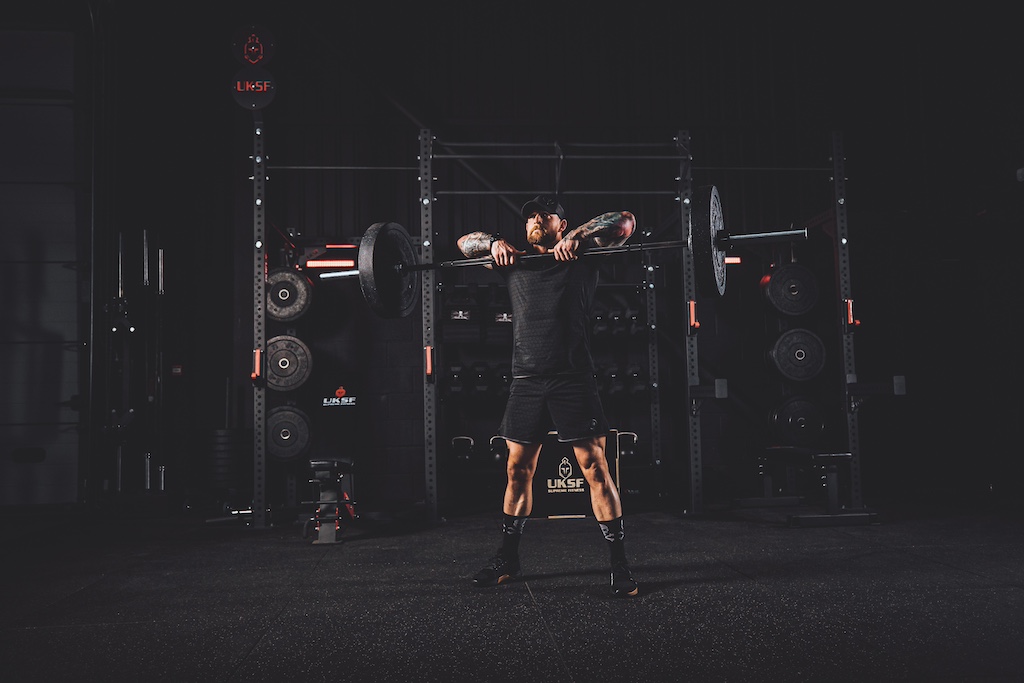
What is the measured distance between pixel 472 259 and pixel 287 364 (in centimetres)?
264

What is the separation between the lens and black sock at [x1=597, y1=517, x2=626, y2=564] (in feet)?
8.61

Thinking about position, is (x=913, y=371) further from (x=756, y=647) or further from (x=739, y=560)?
(x=756, y=647)

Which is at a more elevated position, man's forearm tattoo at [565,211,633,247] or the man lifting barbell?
man's forearm tattoo at [565,211,633,247]

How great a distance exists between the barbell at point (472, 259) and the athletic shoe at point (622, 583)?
1.18 metres

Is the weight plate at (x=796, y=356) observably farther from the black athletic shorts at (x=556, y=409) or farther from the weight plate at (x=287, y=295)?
the weight plate at (x=287, y=295)

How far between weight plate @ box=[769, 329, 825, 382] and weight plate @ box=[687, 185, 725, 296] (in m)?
2.68

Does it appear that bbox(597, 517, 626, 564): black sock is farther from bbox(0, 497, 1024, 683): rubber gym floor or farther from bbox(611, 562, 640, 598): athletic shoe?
bbox(0, 497, 1024, 683): rubber gym floor

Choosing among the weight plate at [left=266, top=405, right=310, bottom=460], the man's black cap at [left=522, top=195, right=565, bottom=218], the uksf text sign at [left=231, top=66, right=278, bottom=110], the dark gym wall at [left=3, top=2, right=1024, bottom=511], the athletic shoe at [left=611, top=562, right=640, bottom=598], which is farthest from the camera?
the dark gym wall at [left=3, top=2, right=1024, bottom=511]

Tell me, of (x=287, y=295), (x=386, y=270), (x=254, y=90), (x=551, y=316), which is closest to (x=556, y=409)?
(x=551, y=316)

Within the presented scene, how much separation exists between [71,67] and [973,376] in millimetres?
7704

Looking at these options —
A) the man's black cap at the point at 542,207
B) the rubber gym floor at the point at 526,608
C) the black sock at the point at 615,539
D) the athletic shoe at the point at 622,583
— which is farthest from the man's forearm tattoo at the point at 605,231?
the rubber gym floor at the point at 526,608

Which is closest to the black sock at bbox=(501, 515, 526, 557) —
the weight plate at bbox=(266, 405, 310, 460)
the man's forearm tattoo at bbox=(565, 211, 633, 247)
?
the man's forearm tattoo at bbox=(565, 211, 633, 247)

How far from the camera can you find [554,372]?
273 cm

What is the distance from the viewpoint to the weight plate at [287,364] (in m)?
5.07
